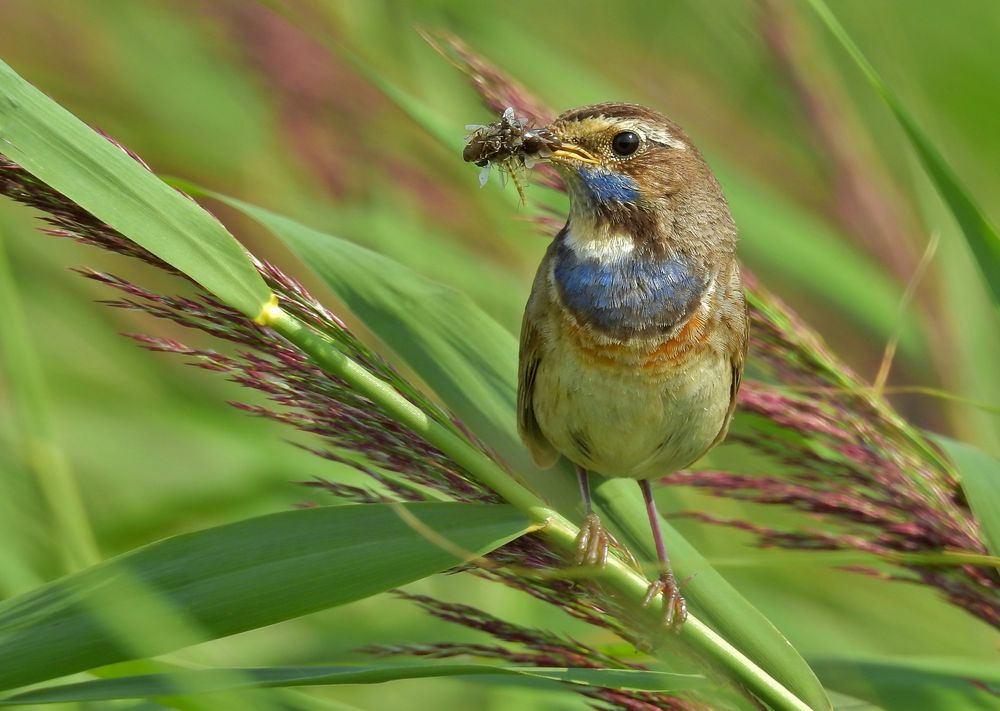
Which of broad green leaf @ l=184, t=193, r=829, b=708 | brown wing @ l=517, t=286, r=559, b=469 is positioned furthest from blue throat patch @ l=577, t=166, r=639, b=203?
broad green leaf @ l=184, t=193, r=829, b=708

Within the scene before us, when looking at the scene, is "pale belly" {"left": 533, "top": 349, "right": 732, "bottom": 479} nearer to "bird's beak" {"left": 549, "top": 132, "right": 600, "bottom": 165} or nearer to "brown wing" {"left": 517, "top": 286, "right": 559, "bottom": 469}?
"brown wing" {"left": 517, "top": 286, "right": 559, "bottom": 469}

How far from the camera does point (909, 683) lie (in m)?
2.21

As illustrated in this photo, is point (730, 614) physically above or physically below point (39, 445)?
below

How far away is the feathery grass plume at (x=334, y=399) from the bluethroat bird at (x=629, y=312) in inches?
20.7

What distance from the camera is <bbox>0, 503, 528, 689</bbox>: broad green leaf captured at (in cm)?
162

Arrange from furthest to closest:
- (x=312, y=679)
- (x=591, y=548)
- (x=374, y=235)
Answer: (x=374, y=235) → (x=591, y=548) → (x=312, y=679)

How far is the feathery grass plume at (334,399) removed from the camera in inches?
73.2

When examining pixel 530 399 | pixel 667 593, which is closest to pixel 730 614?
pixel 667 593

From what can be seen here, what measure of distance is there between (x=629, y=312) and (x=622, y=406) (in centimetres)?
20

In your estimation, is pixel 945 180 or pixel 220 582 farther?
pixel 945 180

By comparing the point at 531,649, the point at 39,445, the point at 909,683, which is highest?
the point at 39,445

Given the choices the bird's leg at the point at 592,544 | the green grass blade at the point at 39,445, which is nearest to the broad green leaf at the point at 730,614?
the bird's leg at the point at 592,544

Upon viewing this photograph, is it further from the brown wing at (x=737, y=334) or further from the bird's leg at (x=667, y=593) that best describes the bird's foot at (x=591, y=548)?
the brown wing at (x=737, y=334)

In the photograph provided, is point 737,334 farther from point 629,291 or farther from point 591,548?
point 591,548
